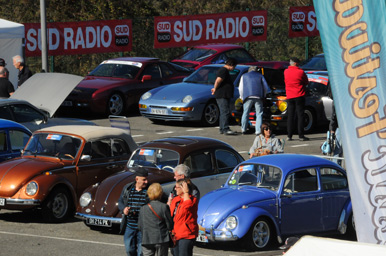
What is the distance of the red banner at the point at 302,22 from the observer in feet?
105

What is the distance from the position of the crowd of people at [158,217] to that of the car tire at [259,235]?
181 centimetres

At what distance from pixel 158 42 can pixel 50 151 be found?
15426mm

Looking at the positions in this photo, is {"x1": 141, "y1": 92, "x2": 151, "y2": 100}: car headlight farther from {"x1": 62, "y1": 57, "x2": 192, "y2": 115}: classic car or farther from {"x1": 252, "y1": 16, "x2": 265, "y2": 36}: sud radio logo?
{"x1": 252, "y1": 16, "x2": 265, "y2": 36}: sud radio logo

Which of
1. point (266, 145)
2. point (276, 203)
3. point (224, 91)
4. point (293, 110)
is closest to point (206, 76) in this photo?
point (224, 91)

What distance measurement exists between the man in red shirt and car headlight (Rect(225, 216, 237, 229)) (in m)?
8.15

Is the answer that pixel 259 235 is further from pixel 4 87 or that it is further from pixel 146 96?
pixel 146 96

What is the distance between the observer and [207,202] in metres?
11.7

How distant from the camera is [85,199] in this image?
41.1 feet

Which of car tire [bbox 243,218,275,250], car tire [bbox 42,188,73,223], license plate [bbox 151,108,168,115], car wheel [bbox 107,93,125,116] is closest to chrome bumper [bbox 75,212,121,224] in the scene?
car tire [bbox 42,188,73,223]

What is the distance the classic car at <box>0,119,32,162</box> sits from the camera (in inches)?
576

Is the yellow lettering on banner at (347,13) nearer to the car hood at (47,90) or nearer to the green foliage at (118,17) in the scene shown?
the car hood at (47,90)

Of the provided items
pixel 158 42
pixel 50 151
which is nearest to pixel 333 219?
pixel 50 151

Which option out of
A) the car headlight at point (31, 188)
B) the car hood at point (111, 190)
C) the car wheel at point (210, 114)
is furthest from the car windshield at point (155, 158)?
the car wheel at point (210, 114)

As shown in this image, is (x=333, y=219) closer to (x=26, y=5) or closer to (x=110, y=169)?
(x=110, y=169)
